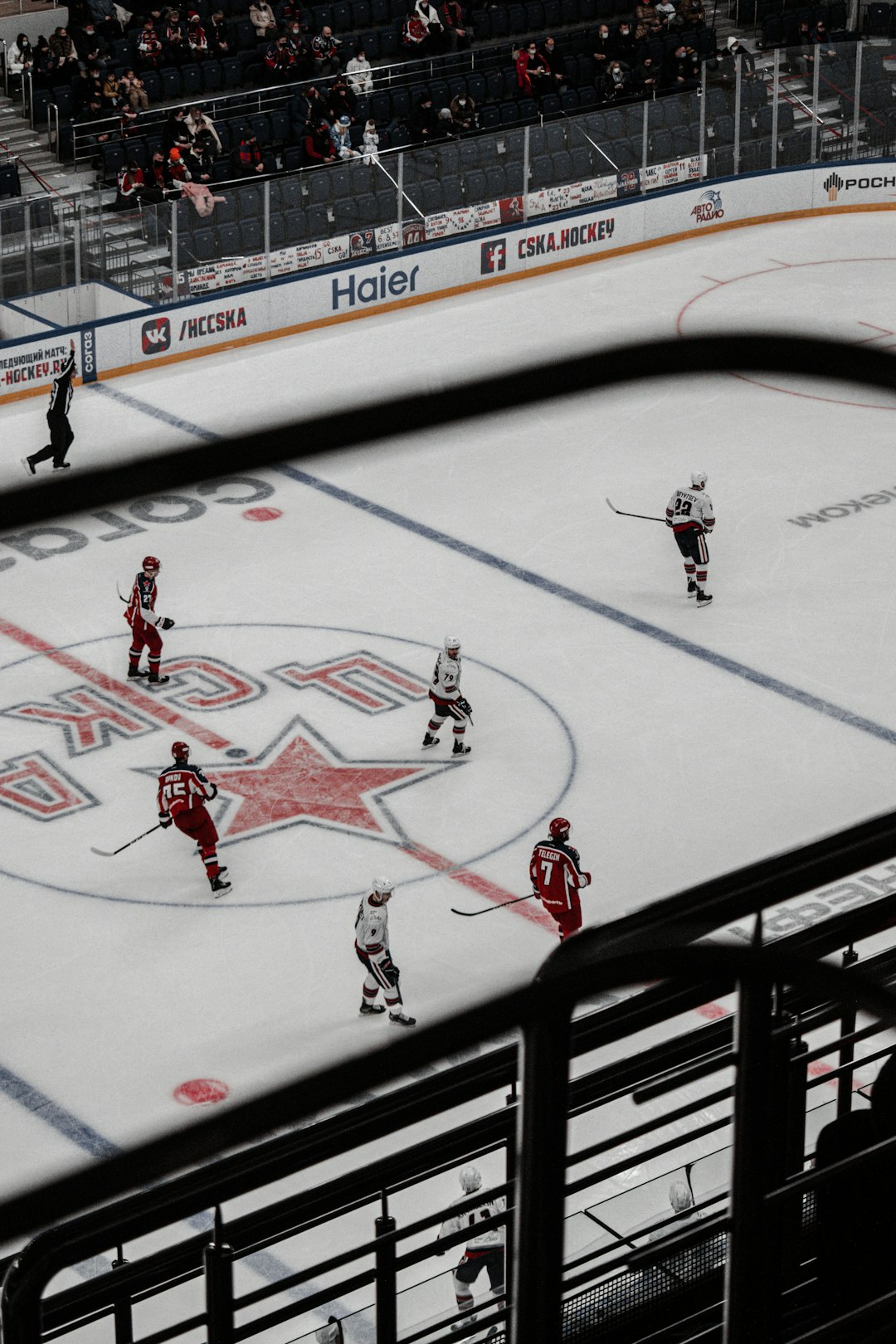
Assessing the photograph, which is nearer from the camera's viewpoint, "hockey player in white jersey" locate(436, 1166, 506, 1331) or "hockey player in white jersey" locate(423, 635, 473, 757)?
"hockey player in white jersey" locate(436, 1166, 506, 1331)

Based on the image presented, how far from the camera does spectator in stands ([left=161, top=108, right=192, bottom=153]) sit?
23.2 m

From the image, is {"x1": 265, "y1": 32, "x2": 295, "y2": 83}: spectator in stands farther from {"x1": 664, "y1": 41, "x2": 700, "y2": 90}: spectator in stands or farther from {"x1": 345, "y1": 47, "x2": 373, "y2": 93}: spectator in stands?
{"x1": 664, "y1": 41, "x2": 700, "y2": 90}: spectator in stands

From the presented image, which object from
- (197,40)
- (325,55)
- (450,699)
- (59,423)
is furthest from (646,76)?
(450,699)

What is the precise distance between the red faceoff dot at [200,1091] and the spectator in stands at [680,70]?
20.0 m

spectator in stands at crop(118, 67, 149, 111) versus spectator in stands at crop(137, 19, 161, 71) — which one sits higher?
spectator in stands at crop(137, 19, 161, 71)

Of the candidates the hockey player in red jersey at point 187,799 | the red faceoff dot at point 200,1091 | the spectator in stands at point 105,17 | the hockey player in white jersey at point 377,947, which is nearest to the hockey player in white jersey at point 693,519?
the hockey player in red jersey at point 187,799

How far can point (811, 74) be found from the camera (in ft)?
86.3

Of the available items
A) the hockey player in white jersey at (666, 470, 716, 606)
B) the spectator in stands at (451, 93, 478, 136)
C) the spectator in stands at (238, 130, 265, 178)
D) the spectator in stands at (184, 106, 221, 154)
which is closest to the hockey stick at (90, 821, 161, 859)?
the hockey player in white jersey at (666, 470, 716, 606)

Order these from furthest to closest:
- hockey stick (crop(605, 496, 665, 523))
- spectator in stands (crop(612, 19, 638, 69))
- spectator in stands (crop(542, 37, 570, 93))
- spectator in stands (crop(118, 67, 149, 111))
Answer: spectator in stands (crop(612, 19, 638, 69)), spectator in stands (crop(542, 37, 570, 93)), spectator in stands (crop(118, 67, 149, 111)), hockey stick (crop(605, 496, 665, 523))

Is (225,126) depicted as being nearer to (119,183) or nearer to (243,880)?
(119,183)

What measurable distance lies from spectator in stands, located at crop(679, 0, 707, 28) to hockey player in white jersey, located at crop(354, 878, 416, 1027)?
21.8 m

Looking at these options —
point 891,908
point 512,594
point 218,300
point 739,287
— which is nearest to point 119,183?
point 218,300

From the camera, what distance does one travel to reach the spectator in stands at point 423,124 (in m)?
25.2

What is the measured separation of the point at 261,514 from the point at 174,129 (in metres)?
7.04
